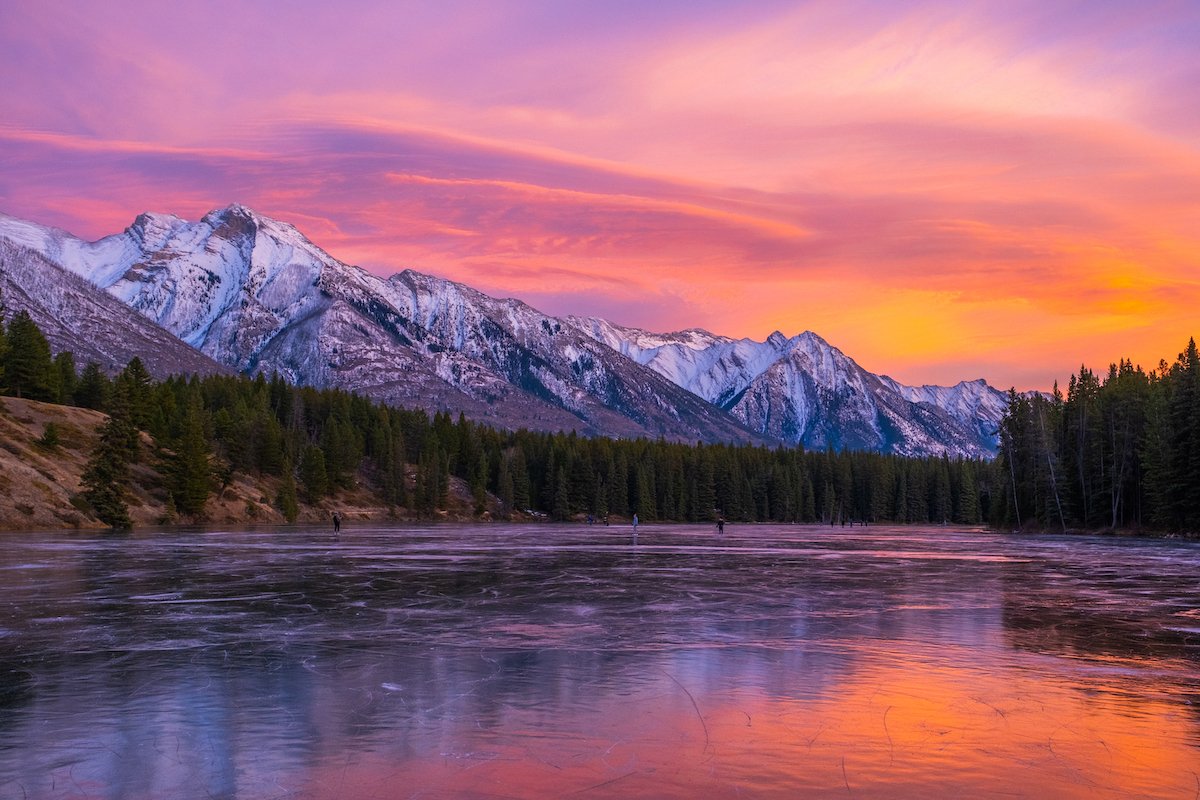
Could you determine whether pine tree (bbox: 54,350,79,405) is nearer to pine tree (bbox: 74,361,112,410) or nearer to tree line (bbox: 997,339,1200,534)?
pine tree (bbox: 74,361,112,410)

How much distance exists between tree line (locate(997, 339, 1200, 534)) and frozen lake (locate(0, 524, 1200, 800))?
77.2 m

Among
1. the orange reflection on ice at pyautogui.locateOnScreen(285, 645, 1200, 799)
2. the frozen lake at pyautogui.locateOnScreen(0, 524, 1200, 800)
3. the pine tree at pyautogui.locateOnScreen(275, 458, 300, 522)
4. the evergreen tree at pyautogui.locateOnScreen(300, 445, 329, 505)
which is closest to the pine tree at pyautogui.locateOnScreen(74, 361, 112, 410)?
the pine tree at pyautogui.locateOnScreen(275, 458, 300, 522)

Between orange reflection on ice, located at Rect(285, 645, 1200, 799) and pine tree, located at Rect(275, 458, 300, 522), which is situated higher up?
pine tree, located at Rect(275, 458, 300, 522)

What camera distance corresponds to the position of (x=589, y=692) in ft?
60.4

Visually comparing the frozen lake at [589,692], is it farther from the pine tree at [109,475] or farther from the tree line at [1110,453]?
the tree line at [1110,453]

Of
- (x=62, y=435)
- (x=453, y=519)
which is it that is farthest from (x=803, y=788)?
(x=453, y=519)

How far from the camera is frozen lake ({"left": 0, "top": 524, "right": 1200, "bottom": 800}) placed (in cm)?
1288

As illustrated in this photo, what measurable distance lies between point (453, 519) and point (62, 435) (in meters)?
94.9

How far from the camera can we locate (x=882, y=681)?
19.8 m

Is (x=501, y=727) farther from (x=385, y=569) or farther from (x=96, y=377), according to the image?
(x=96, y=377)

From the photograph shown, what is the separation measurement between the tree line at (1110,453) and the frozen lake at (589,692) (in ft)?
253

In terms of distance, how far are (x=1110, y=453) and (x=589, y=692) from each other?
125597 mm

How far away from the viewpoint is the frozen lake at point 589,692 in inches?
507

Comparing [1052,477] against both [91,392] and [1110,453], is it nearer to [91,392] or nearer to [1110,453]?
[1110,453]
